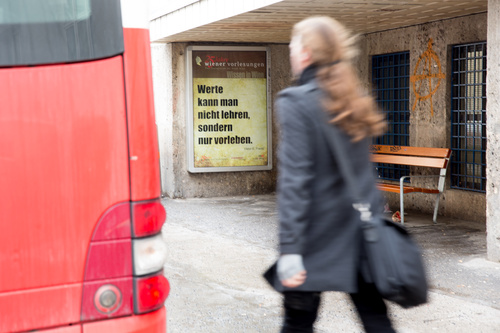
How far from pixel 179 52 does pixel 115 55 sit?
10.1 meters

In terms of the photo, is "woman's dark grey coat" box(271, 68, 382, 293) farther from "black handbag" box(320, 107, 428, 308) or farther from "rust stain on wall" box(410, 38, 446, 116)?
"rust stain on wall" box(410, 38, 446, 116)

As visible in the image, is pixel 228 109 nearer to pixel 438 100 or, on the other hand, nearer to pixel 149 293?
pixel 438 100

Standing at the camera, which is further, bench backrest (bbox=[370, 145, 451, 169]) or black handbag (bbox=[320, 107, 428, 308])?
bench backrest (bbox=[370, 145, 451, 169])

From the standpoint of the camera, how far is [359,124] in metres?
2.82

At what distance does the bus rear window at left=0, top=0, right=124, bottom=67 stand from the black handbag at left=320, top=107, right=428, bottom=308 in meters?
0.92

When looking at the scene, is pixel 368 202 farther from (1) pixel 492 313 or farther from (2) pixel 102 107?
(1) pixel 492 313

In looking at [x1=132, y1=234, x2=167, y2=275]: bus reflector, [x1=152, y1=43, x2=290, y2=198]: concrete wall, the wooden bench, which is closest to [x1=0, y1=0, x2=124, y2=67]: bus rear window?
[x1=132, y1=234, x2=167, y2=275]: bus reflector

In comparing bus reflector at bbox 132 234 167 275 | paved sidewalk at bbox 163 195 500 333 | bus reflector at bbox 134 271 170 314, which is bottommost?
paved sidewalk at bbox 163 195 500 333

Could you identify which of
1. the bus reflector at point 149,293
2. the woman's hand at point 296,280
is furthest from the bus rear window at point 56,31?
the woman's hand at point 296,280

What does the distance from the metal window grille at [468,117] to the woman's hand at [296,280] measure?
739 cm

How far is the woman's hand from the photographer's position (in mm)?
2758

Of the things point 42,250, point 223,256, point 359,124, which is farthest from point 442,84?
point 42,250

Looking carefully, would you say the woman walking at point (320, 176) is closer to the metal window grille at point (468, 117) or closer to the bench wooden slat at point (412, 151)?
the bench wooden slat at point (412, 151)

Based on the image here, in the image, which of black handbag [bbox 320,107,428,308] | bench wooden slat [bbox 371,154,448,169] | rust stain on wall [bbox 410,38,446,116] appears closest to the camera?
black handbag [bbox 320,107,428,308]
